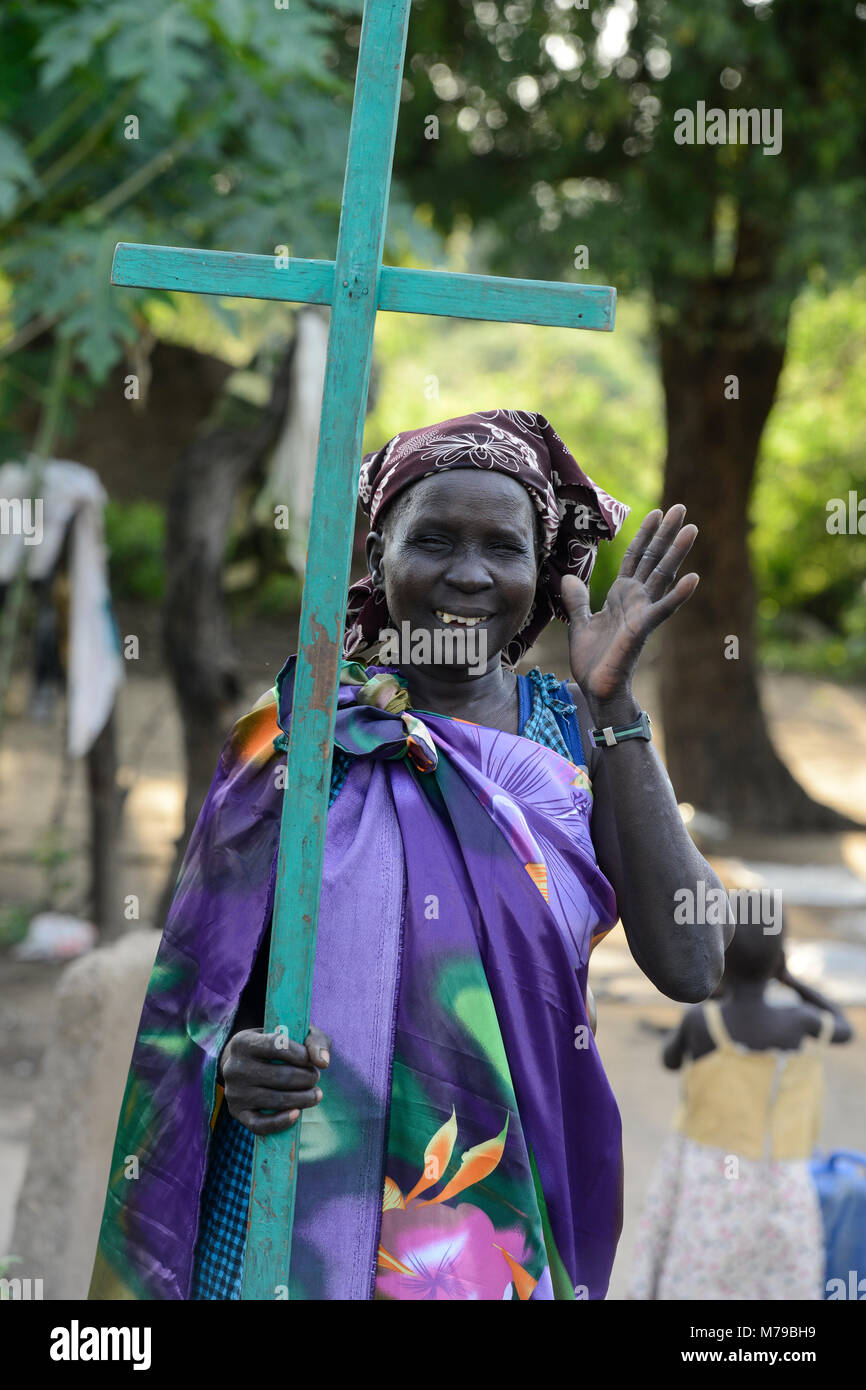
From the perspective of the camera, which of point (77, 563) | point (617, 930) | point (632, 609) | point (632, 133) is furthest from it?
point (617, 930)

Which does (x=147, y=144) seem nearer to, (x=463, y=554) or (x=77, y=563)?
(x=77, y=563)

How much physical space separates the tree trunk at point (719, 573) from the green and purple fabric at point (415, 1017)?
299 inches

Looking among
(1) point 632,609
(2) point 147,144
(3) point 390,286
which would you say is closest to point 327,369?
(3) point 390,286

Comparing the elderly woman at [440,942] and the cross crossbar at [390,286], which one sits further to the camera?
the elderly woman at [440,942]

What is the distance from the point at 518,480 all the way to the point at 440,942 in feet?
1.87

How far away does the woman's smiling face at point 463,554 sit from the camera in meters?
1.73

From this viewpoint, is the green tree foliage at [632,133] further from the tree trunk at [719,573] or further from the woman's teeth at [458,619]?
the woman's teeth at [458,619]

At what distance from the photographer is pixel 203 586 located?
21.3 ft

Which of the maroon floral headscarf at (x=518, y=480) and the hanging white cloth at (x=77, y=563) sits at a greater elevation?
the hanging white cloth at (x=77, y=563)

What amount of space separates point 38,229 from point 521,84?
4.03m

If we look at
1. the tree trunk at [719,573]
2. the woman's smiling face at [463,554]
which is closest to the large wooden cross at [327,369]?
the woman's smiling face at [463,554]

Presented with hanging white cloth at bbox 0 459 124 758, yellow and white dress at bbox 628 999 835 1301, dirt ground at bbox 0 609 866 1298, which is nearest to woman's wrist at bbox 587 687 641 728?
dirt ground at bbox 0 609 866 1298

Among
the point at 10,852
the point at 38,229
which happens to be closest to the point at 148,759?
the point at 10,852

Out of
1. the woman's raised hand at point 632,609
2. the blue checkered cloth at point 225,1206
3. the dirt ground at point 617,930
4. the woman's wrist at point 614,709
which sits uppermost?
the dirt ground at point 617,930
